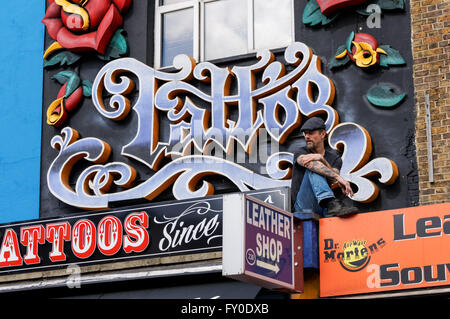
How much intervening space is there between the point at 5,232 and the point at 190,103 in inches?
132

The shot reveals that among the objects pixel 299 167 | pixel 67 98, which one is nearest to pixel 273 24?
pixel 299 167

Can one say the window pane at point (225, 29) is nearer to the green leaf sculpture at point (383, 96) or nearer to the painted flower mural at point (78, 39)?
the painted flower mural at point (78, 39)

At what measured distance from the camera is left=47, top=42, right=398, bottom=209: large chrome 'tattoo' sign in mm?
14578

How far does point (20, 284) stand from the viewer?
15273mm

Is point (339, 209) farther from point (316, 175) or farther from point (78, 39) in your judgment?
point (78, 39)

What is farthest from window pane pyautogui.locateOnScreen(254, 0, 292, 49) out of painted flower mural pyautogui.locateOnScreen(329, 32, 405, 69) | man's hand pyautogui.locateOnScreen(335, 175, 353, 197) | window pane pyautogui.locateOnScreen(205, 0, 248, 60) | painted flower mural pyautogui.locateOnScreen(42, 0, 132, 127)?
man's hand pyautogui.locateOnScreen(335, 175, 353, 197)

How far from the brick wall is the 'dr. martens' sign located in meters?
2.79

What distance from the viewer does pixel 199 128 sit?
15.4 m

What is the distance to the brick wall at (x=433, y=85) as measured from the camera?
13.6 metres

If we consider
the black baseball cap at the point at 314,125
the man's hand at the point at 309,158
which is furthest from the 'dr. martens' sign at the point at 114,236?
the black baseball cap at the point at 314,125

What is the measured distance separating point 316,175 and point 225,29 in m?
3.52

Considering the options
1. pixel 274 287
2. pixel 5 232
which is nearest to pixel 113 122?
pixel 5 232

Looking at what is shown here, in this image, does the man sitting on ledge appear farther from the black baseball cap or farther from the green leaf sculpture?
the green leaf sculpture

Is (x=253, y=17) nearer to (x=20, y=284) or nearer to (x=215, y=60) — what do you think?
(x=215, y=60)
